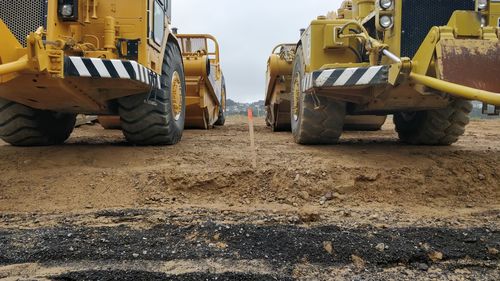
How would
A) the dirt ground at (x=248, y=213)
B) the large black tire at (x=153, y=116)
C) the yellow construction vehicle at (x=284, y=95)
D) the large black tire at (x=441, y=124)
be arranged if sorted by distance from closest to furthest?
the dirt ground at (x=248, y=213) < the large black tire at (x=153, y=116) < the large black tire at (x=441, y=124) < the yellow construction vehicle at (x=284, y=95)

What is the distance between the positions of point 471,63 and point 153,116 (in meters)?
3.04

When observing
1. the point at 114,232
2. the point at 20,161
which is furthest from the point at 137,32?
the point at 114,232

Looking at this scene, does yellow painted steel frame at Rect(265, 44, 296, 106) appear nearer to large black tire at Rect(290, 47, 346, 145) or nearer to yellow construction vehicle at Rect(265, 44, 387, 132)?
yellow construction vehicle at Rect(265, 44, 387, 132)

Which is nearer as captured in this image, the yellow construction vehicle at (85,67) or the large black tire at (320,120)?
the yellow construction vehicle at (85,67)

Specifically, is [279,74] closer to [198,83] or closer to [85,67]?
[198,83]

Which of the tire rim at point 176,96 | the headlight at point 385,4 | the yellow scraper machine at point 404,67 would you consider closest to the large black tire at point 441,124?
the yellow scraper machine at point 404,67

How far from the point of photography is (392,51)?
175 inches

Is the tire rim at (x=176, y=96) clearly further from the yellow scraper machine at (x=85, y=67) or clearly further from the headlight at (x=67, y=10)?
the headlight at (x=67, y=10)

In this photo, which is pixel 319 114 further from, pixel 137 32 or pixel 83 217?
pixel 83 217

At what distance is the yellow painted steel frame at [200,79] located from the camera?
8.65 m

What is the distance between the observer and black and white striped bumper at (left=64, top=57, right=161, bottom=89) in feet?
12.5

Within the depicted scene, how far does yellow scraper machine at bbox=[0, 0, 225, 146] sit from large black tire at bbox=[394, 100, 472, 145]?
3021mm

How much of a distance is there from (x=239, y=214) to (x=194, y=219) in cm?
33

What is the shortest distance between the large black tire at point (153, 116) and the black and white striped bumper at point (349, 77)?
1.59 metres
